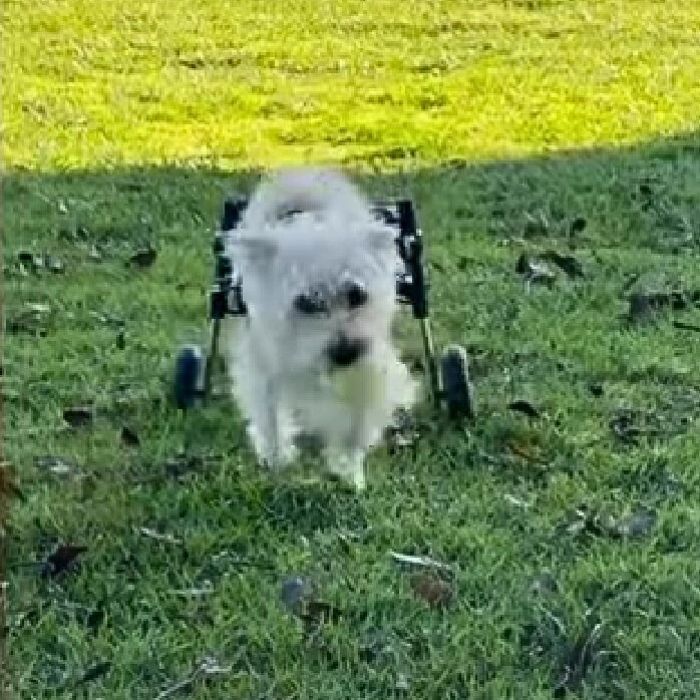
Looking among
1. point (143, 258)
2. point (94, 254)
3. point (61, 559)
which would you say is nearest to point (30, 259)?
point (94, 254)

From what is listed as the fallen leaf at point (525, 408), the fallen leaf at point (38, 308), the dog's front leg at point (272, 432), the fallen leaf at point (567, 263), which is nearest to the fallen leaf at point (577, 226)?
the fallen leaf at point (567, 263)

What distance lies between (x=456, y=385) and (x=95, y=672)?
157 centimetres

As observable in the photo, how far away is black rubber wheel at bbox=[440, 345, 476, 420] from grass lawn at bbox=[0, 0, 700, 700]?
0.05 metres

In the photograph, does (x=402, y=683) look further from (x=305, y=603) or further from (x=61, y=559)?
(x=61, y=559)

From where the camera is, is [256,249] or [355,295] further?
[256,249]

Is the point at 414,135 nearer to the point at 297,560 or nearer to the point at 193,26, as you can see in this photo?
the point at 193,26

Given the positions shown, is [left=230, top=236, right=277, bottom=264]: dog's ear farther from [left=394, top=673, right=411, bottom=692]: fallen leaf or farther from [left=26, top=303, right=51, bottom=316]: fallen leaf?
[left=26, top=303, right=51, bottom=316]: fallen leaf

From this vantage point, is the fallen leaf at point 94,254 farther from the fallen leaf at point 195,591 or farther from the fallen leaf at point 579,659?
the fallen leaf at point 579,659

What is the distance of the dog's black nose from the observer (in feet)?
14.0

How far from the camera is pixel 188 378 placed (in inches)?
200

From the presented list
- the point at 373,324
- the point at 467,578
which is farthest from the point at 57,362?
the point at 467,578

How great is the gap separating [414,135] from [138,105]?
6.16 ft

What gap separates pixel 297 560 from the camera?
4059mm

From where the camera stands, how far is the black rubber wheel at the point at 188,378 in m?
5.07
